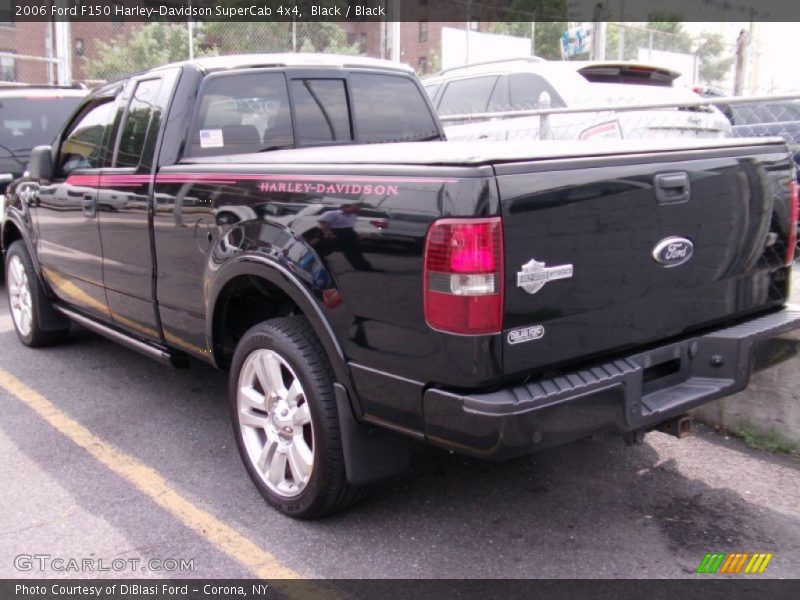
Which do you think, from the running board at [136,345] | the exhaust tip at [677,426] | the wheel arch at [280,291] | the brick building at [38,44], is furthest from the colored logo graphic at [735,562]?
the brick building at [38,44]

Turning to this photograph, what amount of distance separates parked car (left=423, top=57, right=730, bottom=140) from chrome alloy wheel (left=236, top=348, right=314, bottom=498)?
440 centimetres

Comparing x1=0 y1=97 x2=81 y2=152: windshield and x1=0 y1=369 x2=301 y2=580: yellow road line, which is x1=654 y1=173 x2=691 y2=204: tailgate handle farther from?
x1=0 y1=97 x2=81 y2=152: windshield

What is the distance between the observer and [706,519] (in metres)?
3.39

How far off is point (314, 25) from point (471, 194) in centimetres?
2158

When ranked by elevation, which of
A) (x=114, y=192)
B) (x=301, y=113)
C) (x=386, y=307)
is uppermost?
(x=301, y=113)

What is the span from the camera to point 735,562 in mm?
3066

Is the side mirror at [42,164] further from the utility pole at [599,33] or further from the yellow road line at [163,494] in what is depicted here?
the utility pole at [599,33]

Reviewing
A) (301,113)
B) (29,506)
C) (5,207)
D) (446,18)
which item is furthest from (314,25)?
(29,506)

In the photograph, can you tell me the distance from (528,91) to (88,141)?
494 centimetres

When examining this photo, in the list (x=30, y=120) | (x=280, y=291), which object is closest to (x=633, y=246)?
(x=280, y=291)

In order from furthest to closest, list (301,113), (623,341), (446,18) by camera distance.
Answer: (446,18) < (301,113) < (623,341)

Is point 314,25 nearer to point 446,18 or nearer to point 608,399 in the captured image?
point 446,18

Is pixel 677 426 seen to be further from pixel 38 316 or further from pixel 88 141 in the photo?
pixel 38 316

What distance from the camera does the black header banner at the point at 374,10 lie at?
17669mm
